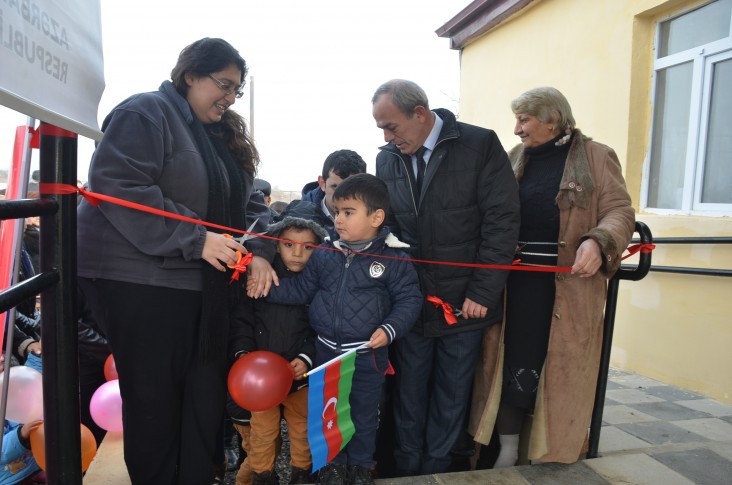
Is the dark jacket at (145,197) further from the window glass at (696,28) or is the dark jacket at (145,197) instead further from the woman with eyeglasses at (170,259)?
the window glass at (696,28)

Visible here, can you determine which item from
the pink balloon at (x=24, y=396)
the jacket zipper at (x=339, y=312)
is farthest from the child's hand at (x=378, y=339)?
the pink balloon at (x=24, y=396)

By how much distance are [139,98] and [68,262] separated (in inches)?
27.0

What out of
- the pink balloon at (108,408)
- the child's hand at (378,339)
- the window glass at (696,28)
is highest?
the window glass at (696,28)

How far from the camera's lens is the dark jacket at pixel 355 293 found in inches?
84.8

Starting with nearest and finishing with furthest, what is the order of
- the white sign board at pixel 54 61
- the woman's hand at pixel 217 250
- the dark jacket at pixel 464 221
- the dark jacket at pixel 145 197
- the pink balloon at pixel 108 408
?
the white sign board at pixel 54 61
the dark jacket at pixel 145 197
the woman's hand at pixel 217 250
the dark jacket at pixel 464 221
the pink balloon at pixel 108 408

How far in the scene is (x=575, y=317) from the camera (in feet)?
7.50

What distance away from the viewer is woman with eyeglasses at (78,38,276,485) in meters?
1.67

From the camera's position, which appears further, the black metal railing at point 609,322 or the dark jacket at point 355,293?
the black metal railing at point 609,322

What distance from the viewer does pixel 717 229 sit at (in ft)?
12.1

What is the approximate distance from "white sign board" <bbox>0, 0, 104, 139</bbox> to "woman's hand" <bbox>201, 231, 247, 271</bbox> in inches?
23.2

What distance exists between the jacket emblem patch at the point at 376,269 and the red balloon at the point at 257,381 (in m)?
0.55

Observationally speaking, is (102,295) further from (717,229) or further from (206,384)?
(717,229)

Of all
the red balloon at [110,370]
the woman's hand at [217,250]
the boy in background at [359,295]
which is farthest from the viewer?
the red balloon at [110,370]

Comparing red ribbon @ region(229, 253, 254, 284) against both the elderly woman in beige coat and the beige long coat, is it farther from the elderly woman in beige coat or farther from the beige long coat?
the beige long coat
